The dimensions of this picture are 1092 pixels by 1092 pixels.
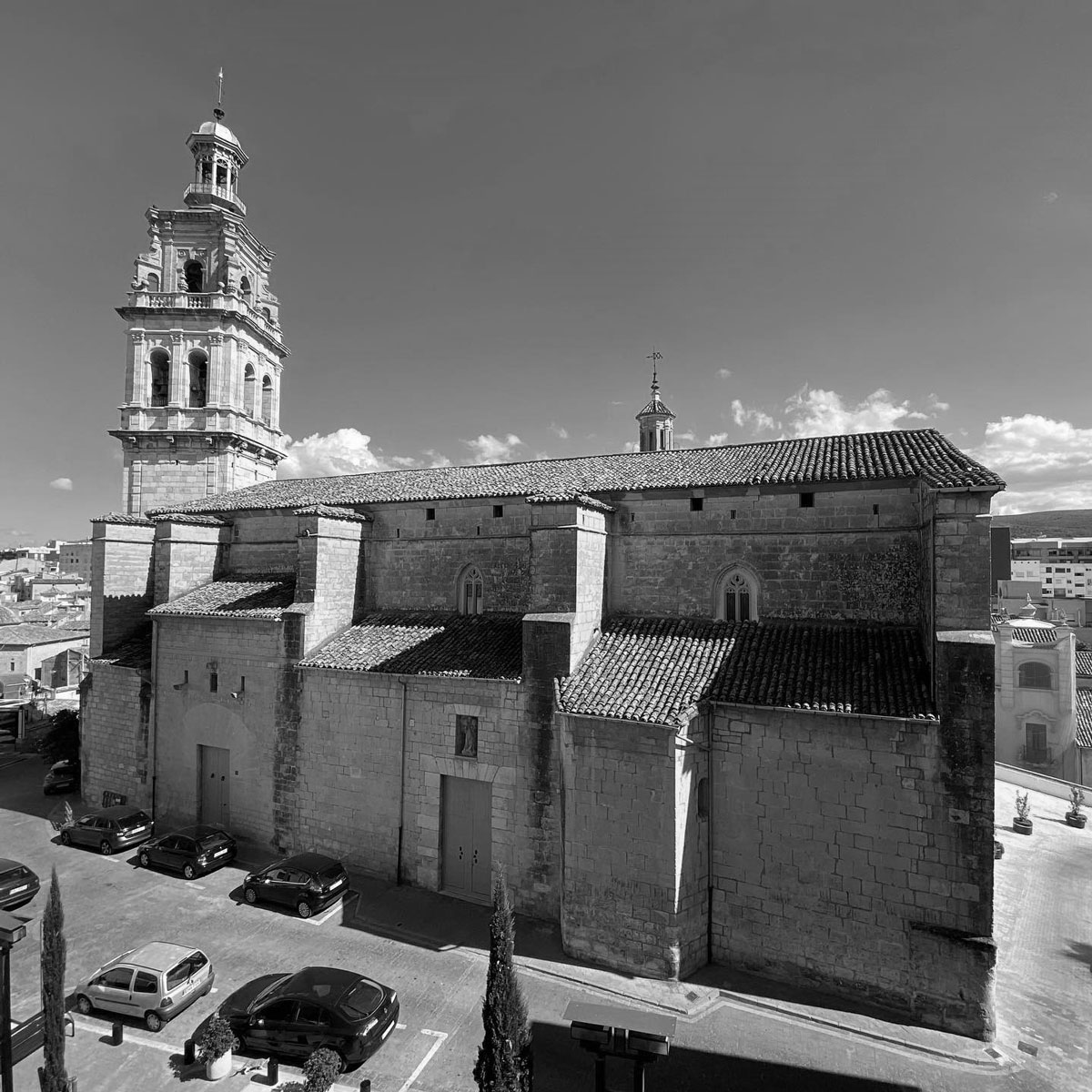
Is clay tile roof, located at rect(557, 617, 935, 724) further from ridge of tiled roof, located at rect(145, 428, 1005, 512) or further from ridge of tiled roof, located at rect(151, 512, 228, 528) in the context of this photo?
ridge of tiled roof, located at rect(151, 512, 228, 528)

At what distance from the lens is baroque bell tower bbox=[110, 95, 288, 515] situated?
2220 centimetres

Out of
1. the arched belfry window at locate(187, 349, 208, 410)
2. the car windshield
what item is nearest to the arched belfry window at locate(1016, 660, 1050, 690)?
the car windshield

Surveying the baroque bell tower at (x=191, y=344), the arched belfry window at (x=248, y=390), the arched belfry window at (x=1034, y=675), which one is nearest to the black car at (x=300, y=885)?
the baroque bell tower at (x=191, y=344)

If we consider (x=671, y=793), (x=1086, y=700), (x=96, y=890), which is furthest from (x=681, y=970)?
(x=1086, y=700)

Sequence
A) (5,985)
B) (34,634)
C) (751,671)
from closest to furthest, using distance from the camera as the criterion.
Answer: (5,985)
(751,671)
(34,634)

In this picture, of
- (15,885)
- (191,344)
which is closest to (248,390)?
(191,344)

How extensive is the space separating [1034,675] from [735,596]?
2127 centimetres

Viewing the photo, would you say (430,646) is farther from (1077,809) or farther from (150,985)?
(1077,809)

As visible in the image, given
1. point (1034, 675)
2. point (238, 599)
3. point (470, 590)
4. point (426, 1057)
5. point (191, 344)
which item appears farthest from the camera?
point (1034, 675)

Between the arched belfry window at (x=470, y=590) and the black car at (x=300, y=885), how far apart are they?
6.48m

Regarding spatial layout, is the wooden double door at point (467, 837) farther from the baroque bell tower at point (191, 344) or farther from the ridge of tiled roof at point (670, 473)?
the baroque bell tower at point (191, 344)

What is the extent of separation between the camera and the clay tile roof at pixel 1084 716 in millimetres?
26584

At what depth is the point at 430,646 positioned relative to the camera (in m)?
15.0

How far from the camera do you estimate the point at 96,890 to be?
45.6 feet
